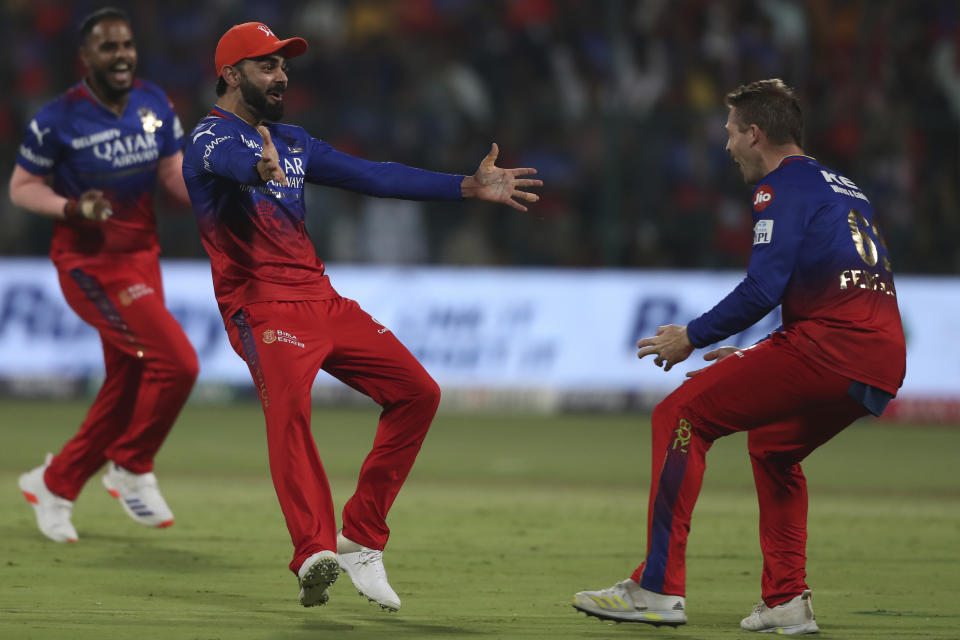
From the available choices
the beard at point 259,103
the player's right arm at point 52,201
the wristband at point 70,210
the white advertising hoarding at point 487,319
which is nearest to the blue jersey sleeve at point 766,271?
the beard at point 259,103

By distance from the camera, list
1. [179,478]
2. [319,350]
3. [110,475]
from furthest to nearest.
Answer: [179,478]
[110,475]
[319,350]

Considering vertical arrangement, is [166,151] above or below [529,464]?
above

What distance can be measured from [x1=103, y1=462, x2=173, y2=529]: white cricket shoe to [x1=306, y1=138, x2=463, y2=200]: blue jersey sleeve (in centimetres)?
264

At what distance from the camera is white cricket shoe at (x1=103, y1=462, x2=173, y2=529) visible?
846 cm

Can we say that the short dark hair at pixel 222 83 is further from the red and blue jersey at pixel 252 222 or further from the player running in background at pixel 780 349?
the player running in background at pixel 780 349

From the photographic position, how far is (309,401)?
6.45 metres

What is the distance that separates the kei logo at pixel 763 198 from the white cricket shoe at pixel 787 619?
5.59 feet

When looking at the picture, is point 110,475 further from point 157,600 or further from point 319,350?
point 319,350

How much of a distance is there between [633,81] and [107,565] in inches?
487

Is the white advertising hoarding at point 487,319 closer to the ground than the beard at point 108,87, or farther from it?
closer to the ground

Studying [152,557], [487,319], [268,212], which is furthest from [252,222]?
[487,319]

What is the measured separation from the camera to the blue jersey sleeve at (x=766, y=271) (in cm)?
587

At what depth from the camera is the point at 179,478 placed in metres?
11.3

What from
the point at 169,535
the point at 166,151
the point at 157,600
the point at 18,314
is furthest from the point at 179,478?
the point at 18,314
